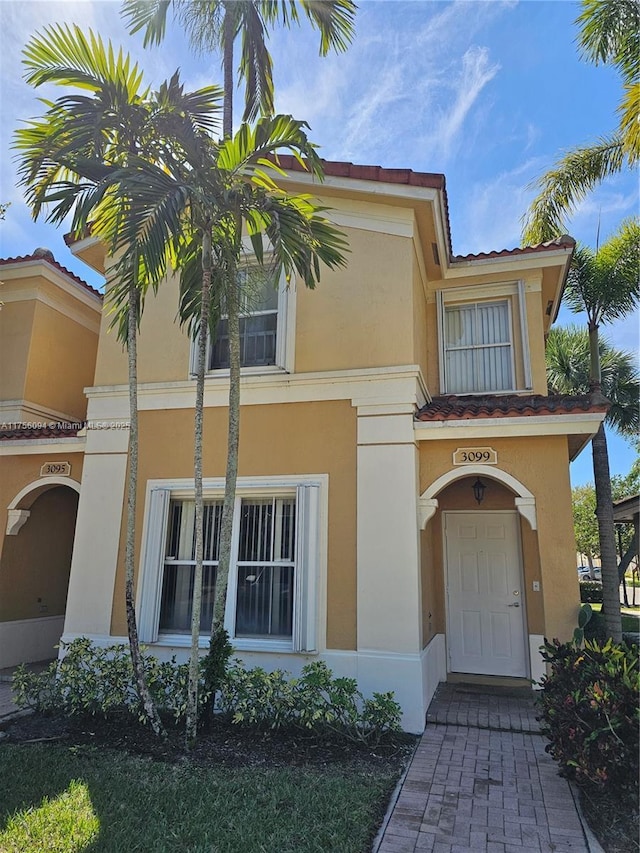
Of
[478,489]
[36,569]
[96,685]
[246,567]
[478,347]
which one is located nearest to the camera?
[96,685]

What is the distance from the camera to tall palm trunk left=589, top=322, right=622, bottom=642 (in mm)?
8742

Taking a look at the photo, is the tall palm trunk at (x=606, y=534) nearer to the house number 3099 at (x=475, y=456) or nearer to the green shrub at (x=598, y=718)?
the house number 3099 at (x=475, y=456)

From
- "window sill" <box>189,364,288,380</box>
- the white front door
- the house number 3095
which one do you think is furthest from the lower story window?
the white front door

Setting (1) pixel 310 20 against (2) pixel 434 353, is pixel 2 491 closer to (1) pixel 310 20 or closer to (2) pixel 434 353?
(2) pixel 434 353

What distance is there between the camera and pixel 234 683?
258 inches

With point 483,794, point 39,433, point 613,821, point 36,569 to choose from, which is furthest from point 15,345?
point 613,821

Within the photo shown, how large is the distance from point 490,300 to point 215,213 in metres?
5.83

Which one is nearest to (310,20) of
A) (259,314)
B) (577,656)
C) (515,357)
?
(259,314)

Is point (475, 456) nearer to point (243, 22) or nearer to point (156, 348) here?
point (156, 348)

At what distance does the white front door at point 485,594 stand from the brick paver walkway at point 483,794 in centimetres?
180

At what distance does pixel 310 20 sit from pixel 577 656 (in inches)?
349

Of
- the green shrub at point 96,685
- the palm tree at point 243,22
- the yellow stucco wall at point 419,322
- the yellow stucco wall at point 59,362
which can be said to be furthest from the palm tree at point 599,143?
the yellow stucco wall at point 59,362

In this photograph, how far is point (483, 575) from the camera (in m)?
9.44

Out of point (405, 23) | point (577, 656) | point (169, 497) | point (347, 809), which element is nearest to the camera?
point (347, 809)
